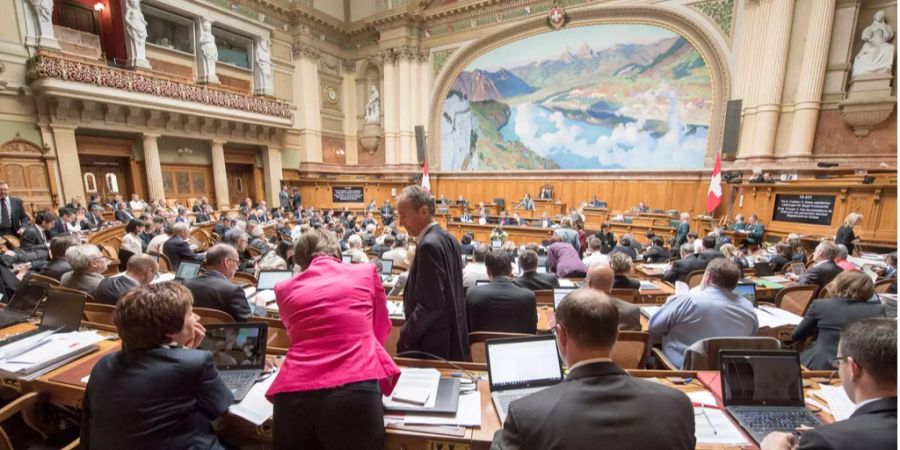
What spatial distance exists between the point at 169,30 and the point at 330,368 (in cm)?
1700

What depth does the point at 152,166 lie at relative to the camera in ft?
38.4

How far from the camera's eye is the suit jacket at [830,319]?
2.48 metres

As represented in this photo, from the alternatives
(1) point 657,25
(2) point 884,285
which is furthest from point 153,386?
(1) point 657,25

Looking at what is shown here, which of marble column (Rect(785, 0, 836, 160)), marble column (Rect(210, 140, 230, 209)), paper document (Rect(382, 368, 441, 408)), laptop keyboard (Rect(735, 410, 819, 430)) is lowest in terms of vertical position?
laptop keyboard (Rect(735, 410, 819, 430))

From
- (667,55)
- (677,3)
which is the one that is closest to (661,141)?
(667,55)

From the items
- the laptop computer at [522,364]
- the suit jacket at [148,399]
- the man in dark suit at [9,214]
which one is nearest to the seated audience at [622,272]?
the laptop computer at [522,364]

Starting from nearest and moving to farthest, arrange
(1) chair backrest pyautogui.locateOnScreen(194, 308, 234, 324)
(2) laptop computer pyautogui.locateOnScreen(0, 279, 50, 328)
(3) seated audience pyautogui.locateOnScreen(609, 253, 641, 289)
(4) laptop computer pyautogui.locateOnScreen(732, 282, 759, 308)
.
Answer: (1) chair backrest pyautogui.locateOnScreen(194, 308, 234, 324) < (2) laptop computer pyautogui.locateOnScreen(0, 279, 50, 328) < (4) laptop computer pyautogui.locateOnScreen(732, 282, 759, 308) < (3) seated audience pyautogui.locateOnScreen(609, 253, 641, 289)

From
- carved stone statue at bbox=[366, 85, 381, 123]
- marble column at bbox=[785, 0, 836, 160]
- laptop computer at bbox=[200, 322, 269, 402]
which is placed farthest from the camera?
carved stone statue at bbox=[366, 85, 381, 123]

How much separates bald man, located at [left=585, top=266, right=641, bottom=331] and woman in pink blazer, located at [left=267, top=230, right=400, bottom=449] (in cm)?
187

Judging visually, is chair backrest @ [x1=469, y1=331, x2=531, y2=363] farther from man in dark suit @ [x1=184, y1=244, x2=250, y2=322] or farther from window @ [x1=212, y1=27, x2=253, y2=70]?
window @ [x1=212, y1=27, x2=253, y2=70]

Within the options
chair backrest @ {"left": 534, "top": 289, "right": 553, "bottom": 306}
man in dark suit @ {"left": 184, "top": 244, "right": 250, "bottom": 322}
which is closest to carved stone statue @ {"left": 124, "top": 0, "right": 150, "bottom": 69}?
man in dark suit @ {"left": 184, "top": 244, "right": 250, "bottom": 322}

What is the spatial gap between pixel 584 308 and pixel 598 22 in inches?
585

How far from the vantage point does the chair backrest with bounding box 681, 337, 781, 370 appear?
222 cm

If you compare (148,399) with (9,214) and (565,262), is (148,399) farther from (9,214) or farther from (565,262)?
(9,214)
